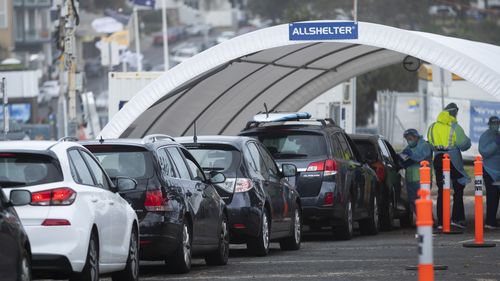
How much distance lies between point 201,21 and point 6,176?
148354mm

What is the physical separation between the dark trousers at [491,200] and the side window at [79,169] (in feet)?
37.6

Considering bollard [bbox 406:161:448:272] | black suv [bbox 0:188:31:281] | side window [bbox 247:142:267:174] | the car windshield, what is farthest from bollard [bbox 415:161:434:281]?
the car windshield

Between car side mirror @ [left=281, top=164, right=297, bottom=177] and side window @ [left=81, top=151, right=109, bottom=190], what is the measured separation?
6.02 meters

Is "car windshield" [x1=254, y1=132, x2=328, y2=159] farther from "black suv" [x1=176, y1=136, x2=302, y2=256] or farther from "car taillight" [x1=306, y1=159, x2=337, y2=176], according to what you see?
"black suv" [x1=176, y1=136, x2=302, y2=256]

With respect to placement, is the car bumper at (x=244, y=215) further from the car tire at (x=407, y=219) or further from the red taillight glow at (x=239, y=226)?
the car tire at (x=407, y=219)

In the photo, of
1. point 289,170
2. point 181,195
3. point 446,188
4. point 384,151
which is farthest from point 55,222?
point 384,151

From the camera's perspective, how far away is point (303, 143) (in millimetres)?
21094

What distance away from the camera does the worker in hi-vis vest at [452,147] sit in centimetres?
2316

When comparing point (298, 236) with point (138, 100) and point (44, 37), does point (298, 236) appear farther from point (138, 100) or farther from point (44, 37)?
point (44, 37)

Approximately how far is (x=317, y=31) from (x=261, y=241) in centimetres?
746

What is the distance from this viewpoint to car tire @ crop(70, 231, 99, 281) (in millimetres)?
12898

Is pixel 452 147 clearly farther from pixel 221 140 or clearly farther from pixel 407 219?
pixel 221 140

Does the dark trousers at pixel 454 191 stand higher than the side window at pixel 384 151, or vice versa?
the side window at pixel 384 151

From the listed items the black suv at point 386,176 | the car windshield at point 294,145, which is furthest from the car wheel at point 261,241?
the black suv at point 386,176
